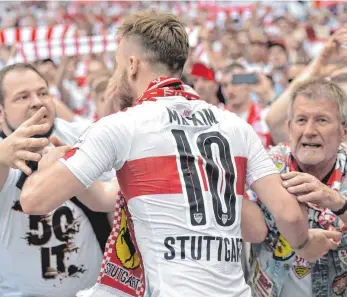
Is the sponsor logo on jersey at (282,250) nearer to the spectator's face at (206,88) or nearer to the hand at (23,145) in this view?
the hand at (23,145)

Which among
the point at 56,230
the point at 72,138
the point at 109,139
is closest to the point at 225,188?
the point at 109,139

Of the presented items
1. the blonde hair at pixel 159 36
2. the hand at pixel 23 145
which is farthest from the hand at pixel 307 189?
the hand at pixel 23 145

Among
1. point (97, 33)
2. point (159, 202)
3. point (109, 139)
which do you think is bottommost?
point (97, 33)

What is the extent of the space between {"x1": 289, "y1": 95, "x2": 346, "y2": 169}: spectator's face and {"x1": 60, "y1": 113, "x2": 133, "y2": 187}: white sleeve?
4.42ft

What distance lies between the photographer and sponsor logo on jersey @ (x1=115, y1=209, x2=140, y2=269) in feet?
9.70

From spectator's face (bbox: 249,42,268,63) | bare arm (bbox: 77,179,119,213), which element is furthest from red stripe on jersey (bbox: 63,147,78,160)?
spectator's face (bbox: 249,42,268,63)

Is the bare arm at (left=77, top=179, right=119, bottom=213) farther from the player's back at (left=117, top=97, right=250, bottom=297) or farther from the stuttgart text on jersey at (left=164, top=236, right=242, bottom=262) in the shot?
the stuttgart text on jersey at (left=164, top=236, right=242, bottom=262)

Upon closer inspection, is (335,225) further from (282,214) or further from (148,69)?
(148,69)

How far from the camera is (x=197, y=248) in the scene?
266 cm

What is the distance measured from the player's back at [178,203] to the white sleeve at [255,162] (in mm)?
157

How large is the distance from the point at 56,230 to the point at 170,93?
1391 millimetres

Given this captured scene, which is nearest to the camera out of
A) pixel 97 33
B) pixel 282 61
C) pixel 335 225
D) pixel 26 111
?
pixel 335 225

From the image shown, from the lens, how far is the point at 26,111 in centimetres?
391

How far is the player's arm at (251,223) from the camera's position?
321 cm
